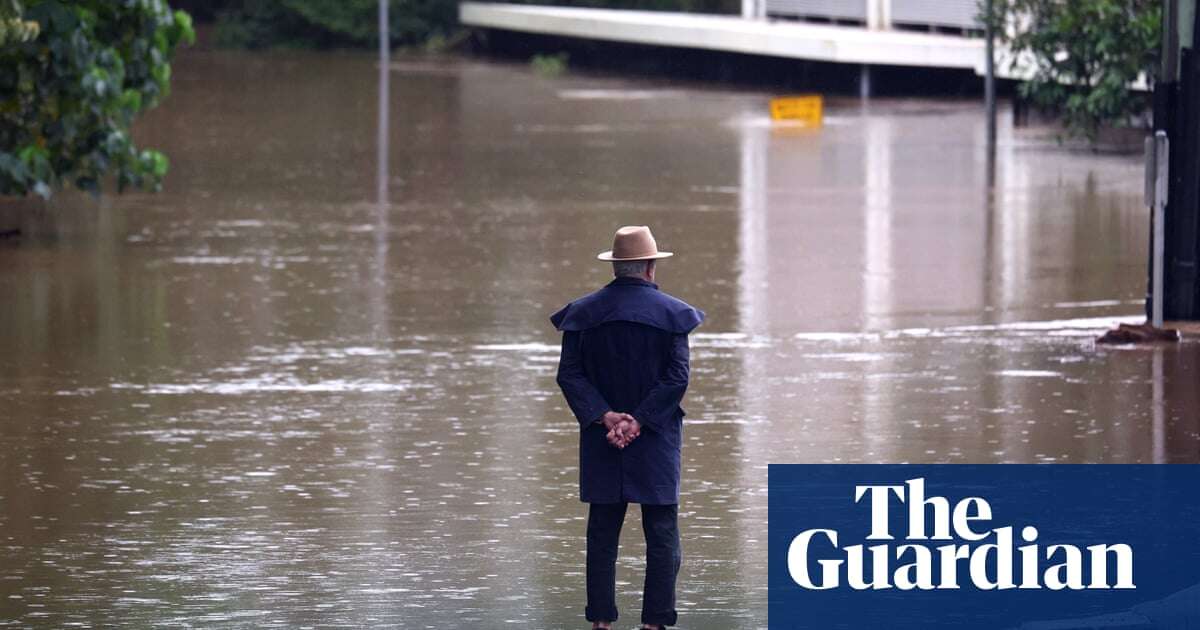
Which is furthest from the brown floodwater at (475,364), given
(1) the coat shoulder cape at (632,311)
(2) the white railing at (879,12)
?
(2) the white railing at (879,12)

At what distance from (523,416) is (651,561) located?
4.50 metres

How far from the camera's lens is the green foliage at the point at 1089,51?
25797 millimetres

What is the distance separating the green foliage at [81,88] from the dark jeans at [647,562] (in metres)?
9.10

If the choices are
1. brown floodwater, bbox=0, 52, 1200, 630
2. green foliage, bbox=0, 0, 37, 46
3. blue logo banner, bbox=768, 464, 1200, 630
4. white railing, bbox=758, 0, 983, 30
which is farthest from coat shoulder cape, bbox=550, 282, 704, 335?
white railing, bbox=758, 0, 983, 30

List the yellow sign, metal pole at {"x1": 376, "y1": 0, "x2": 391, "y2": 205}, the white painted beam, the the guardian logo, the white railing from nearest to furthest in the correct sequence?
the the guardian logo, metal pole at {"x1": 376, "y1": 0, "x2": 391, "y2": 205}, the yellow sign, the white painted beam, the white railing

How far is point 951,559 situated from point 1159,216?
7.33 meters

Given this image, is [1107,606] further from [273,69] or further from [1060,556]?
[273,69]

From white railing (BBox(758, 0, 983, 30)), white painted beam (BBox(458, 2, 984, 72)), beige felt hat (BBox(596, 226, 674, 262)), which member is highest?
white railing (BBox(758, 0, 983, 30))

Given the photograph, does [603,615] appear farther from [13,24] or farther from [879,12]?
[879,12]

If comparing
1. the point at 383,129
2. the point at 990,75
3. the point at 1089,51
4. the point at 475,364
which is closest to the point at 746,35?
the point at 383,129

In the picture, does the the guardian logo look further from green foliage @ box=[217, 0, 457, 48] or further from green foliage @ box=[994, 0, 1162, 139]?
green foliage @ box=[217, 0, 457, 48]

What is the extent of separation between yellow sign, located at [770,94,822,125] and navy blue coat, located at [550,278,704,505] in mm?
27427

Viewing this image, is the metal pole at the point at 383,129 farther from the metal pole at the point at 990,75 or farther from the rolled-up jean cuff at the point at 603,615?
the rolled-up jean cuff at the point at 603,615

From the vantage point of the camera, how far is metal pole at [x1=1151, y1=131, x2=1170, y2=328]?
45.6ft
